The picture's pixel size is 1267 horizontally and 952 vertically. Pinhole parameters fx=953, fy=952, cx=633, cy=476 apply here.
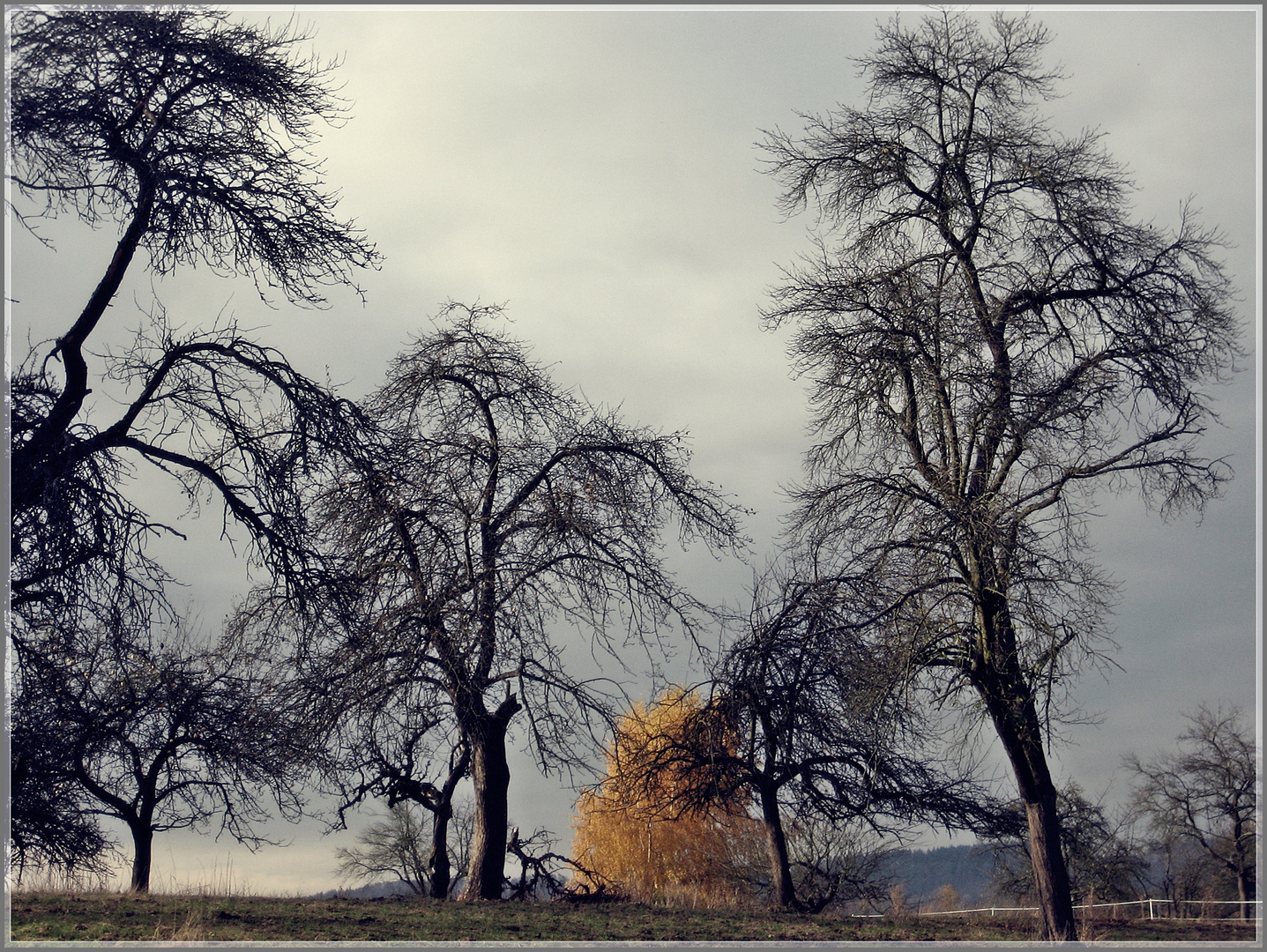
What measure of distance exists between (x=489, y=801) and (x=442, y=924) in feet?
10.2

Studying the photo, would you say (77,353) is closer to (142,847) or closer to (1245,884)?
(142,847)

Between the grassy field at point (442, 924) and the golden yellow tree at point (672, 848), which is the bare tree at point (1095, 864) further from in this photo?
the grassy field at point (442, 924)

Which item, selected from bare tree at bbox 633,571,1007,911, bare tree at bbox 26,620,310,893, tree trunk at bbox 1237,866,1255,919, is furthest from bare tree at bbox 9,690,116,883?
tree trunk at bbox 1237,866,1255,919

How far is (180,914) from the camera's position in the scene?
9.74 m

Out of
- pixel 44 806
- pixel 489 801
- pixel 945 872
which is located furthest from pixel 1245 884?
pixel 945 872

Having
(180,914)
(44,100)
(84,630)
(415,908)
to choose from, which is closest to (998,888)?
(415,908)

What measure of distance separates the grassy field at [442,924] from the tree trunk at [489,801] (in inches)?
24.0

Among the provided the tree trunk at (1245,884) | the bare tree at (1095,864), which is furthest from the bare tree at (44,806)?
the tree trunk at (1245,884)

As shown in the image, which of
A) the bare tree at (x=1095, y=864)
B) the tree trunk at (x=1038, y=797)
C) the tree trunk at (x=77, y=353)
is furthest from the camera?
the bare tree at (x=1095, y=864)

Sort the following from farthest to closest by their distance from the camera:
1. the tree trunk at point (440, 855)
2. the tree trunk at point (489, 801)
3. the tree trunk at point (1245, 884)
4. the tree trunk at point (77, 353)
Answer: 1. the tree trunk at point (1245, 884)
2. the tree trunk at point (440, 855)
3. the tree trunk at point (489, 801)
4. the tree trunk at point (77, 353)

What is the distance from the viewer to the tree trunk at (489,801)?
1273 cm

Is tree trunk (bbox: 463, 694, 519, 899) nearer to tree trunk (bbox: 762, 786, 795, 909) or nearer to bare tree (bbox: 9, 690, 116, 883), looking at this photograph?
tree trunk (bbox: 762, 786, 795, 909)

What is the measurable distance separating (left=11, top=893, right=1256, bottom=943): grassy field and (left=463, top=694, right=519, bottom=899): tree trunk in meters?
0.61

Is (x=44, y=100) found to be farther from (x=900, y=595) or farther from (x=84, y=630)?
(x=900, y=595)
